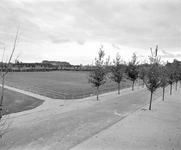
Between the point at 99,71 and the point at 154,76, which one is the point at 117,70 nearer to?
the point at 99,71

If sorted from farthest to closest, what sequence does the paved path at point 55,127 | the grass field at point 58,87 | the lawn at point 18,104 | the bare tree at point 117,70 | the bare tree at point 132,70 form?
the bare tree at point 132,70 < the bare tree at point 117,70 < the grass field at point 58,87 < the lawn at point 18,104 < the paved path at point 55,127

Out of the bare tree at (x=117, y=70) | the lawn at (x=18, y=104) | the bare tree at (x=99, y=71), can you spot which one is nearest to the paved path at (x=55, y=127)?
the lawn at (x=18, y=104)

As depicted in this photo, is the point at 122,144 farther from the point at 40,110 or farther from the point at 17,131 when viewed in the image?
the point at 40,110

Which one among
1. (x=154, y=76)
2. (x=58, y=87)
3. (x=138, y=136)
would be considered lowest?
(x=138, y=136)

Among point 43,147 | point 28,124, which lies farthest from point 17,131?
point 43,147

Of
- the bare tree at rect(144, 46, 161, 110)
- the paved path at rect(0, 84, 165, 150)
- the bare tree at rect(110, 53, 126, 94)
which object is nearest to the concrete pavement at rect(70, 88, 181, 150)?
the paved path at rect(0, 84, 165, 150)

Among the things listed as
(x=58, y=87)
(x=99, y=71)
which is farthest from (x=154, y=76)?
(x=58, y=87)

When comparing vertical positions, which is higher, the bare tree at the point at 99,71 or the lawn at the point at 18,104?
the bare tree at the point at 99,71

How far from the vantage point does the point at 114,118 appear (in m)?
12.7

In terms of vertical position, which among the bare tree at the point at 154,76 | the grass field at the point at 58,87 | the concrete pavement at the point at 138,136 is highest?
the bare tree at the point at 154,76

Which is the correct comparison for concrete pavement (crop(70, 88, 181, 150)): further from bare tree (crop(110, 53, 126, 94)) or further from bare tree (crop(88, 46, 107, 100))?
bare tree (crop(110, 53, 126, 94))

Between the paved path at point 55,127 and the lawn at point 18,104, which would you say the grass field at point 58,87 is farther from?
the paved path at point 55,127

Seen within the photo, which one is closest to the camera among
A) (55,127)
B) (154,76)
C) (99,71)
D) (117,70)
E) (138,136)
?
(138,136)

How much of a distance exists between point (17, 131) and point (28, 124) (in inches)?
49.2
